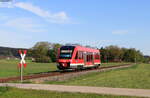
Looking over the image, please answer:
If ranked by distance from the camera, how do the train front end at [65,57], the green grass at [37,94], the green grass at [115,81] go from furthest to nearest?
the train front end at [65,57] < the green grass at [115,81] < the green grass at [37,94]

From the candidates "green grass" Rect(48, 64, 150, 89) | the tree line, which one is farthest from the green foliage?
the tree line

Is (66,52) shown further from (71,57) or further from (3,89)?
(3,89)

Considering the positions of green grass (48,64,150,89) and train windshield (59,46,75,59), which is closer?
green grass (48,64,150,89)

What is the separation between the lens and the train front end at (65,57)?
37.7 meters

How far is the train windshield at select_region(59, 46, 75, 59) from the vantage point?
37956 mm

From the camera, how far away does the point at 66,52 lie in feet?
126

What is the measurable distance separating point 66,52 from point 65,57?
72cm

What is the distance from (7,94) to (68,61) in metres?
24.5

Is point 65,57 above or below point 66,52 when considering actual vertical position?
below

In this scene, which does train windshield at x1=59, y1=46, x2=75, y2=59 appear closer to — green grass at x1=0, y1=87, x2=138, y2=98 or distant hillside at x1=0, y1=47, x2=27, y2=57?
green grass at x1=0, y1=87, x2=138, y2=98

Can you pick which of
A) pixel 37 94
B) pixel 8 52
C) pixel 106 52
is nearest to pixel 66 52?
pixel 37 94

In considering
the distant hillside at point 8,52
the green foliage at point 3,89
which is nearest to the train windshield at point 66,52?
the green foliage at point 3,89

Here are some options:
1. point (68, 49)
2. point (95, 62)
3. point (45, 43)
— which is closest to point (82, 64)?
point (68, 49)

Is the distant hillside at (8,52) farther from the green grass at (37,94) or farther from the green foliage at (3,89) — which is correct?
the green grass at (37,94)
